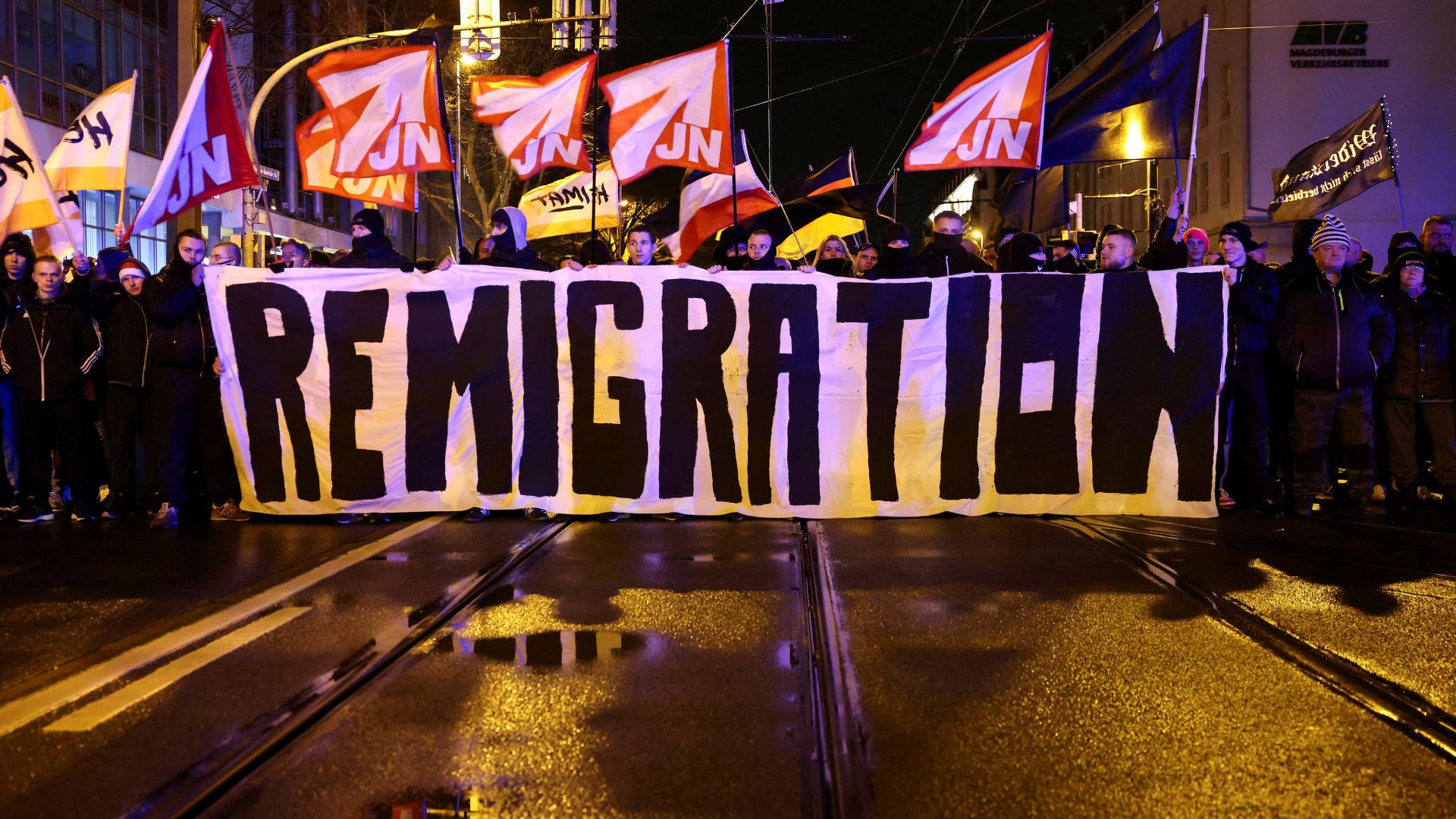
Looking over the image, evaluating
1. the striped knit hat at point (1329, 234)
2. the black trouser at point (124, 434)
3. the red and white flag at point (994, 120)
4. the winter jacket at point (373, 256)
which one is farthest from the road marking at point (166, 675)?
the striped knit hat at point (1329, 234)

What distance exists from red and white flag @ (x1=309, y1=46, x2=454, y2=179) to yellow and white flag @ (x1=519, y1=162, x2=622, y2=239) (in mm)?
4378

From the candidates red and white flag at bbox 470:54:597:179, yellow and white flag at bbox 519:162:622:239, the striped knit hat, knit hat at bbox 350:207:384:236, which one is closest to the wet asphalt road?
the striped knit hat

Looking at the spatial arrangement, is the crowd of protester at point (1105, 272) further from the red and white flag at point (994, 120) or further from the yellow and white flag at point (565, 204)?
the yellow and white flag at point (565, 204)

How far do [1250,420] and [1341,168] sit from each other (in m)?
4.32

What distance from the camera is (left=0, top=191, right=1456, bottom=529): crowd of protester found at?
795cm

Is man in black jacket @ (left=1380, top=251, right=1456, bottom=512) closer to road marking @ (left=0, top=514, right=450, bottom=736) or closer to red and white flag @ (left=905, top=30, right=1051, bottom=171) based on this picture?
red and white flag @ (left=905, top=30, right=1051, bottom=171)

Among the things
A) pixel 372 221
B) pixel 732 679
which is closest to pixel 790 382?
pixel 372 221

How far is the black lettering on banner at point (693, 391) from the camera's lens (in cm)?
779

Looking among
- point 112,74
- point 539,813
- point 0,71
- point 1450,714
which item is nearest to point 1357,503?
point 1450,714

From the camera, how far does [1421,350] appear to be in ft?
26.9

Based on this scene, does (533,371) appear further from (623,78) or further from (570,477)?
(623,78)

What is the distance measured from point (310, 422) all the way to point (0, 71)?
57.8 feet

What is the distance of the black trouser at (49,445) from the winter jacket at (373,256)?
2168 millimetres

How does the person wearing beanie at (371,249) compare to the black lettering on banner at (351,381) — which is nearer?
the black lettering on banner at (351,381)
